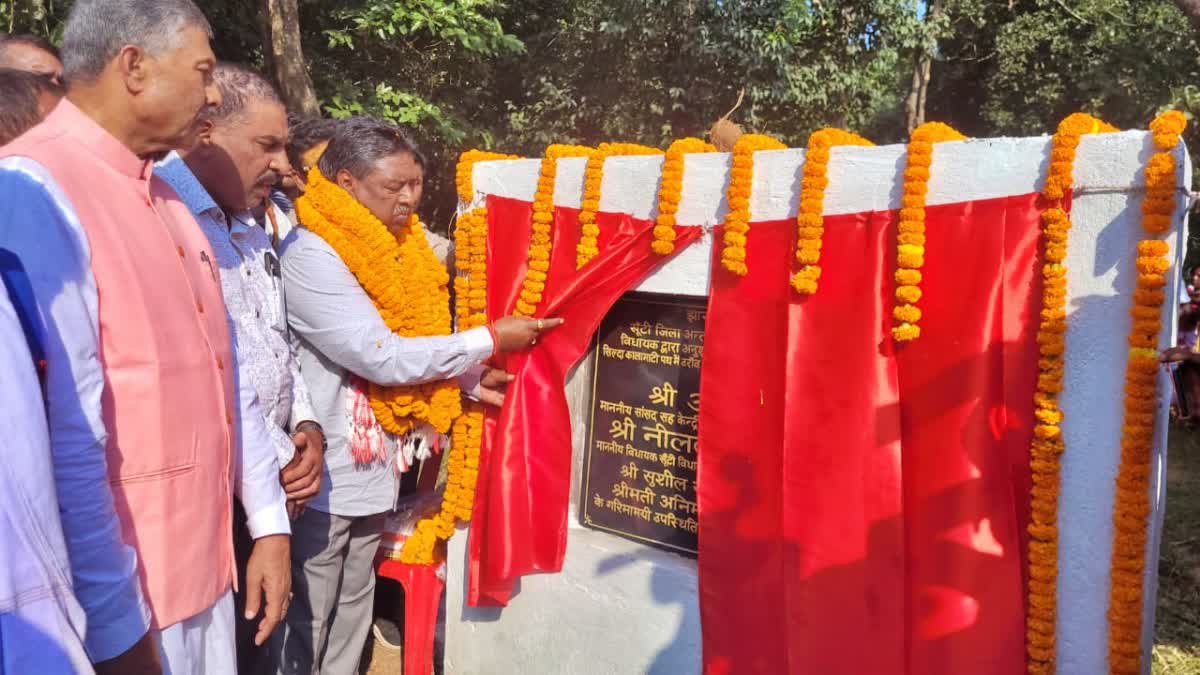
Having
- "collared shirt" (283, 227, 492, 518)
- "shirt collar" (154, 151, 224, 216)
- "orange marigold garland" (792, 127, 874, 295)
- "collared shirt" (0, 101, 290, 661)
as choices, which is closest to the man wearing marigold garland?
"collared shirt" (283, 227, 492, 518)

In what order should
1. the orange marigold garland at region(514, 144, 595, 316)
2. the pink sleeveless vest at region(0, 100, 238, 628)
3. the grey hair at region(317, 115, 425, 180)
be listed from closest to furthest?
1. the pink sleeveless vest at region(0, 100, 238, 628)
2. the grey hair at region(317, 115, 425, 180)
3. the orange marigold garland at region(514, 144, 595, 316)

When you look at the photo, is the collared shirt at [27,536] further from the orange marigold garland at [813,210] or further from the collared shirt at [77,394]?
the orange marigold garland at [813,210]

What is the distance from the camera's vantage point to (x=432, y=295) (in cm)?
286

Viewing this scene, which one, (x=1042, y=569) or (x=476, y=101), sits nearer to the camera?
(x=1042, y=569)

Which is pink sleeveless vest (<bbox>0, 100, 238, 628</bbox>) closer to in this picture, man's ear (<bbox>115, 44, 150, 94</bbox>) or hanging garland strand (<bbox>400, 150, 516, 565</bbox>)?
man's ear (<bbox>115, 44, 150, 94</bbox>)

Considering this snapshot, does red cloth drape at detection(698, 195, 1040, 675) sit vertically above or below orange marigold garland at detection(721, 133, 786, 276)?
below

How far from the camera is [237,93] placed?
226 centimetres

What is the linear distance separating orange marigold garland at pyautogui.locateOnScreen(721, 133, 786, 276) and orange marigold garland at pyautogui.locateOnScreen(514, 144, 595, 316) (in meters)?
0.65

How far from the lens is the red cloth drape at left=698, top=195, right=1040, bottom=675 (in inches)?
79.0

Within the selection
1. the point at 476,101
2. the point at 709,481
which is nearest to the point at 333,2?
the point at 476,101

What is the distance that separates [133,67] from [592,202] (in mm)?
1490

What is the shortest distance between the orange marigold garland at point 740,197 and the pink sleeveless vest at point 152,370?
140 centimetres

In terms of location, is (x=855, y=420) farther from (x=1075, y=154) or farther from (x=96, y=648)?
(x=96, y=648)

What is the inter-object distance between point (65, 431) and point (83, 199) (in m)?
0.40
